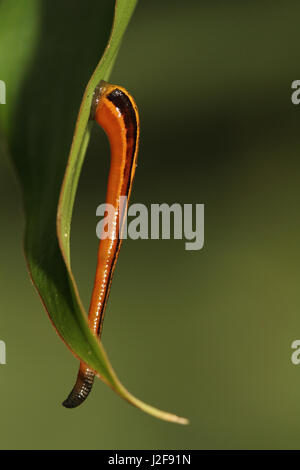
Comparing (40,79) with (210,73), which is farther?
(210,73)

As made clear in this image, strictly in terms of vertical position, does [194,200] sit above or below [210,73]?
below

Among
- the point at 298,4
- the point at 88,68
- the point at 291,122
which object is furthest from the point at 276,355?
the point at 88,68

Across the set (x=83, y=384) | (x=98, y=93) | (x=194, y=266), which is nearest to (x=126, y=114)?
(x=98, y=93)

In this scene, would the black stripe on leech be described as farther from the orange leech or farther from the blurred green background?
the blurred green background

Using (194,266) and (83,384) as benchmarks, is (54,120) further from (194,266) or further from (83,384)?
(194,266)

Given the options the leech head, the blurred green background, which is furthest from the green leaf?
the blurred green background

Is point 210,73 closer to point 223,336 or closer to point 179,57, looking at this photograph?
point 179,57

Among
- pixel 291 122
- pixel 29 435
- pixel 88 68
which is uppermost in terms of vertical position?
pixel 291 122
